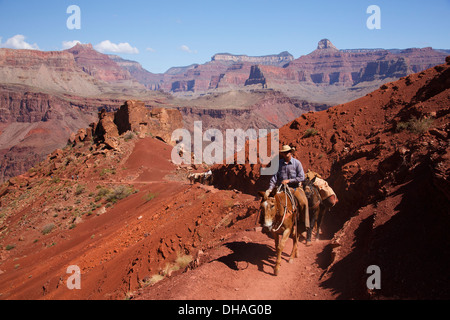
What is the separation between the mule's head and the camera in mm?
6094

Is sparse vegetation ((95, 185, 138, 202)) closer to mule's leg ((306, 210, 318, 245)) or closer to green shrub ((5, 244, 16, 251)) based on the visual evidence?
green shrub ((5, 244, 16, 251))

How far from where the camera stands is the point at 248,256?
746 centimetres

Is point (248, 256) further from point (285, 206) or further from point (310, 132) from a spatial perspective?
point (310, 132)

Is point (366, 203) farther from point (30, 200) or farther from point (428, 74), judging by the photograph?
point (30, 200)

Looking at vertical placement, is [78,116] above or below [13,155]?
above

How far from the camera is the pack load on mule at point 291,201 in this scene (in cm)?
648

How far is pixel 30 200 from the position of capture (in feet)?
92.9

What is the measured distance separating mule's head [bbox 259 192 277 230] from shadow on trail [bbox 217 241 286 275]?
1436 mm

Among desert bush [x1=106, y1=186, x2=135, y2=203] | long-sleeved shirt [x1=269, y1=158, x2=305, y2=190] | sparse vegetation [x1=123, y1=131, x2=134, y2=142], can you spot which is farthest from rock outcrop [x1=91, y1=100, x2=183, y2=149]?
long-sleeved shirt [x1=269, y1=158, x2=305, y2=190]

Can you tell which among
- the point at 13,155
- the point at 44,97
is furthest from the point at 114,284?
the point at 44,97

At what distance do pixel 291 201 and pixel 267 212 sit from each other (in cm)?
→ 114

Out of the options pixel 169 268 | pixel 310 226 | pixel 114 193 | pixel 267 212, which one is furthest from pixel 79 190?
pixel 267 212
